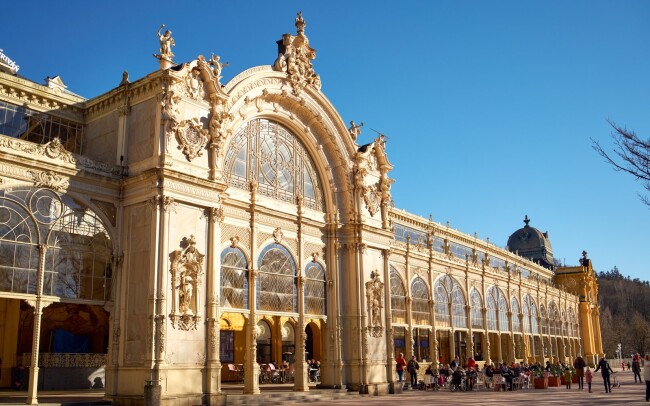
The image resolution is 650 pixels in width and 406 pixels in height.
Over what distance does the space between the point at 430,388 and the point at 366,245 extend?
10.7 metres

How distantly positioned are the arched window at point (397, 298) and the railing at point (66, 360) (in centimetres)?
1922

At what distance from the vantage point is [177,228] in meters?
24.7

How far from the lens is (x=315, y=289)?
32938 millimetres

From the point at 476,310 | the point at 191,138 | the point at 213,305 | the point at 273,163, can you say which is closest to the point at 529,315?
the point at 476,310

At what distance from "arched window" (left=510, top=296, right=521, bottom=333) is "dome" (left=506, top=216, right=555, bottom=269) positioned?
34317mm

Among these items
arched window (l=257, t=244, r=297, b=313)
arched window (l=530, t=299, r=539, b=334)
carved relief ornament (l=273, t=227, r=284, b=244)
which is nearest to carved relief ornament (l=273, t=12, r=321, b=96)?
carved relief ornament (l=273, t=227, r=284, b=244)

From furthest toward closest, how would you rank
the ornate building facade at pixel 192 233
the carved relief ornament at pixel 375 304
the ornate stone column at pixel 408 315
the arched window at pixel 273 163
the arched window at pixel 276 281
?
the ornate stone column at pixel 408 315 → the carved relief ornament at pixel 375 304 → the arched window at pixel 273 163 → the arched window at pixel 276 281 → the ornate building facade at pixel 192 233

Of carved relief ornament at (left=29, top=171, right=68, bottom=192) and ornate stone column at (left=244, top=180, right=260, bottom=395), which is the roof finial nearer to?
ornate stone column at (left=244, top=180, right=260, bottom=395)

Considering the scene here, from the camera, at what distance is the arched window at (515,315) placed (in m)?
62.5

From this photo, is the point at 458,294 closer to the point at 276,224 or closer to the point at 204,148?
the point at 276,224

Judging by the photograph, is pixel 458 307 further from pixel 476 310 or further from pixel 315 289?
pixel 315 289

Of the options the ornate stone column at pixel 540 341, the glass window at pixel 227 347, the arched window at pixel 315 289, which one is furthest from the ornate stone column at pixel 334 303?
the ornate stone column at pixel 540 341

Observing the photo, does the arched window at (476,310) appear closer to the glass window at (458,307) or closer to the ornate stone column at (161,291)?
the glass window at (458,307)

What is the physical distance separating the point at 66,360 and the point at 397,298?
71.3ft
